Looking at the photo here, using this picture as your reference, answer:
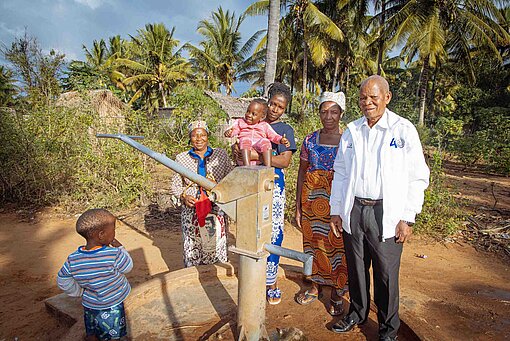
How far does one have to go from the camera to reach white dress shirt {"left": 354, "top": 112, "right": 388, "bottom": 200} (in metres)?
1.84

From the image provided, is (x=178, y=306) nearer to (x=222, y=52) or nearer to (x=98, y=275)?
(x=98, y=275)

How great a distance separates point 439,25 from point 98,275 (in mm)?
17590

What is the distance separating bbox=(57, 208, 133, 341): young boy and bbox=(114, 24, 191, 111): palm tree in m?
20.3

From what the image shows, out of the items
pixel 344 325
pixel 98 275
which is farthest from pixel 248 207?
pixel 344 325

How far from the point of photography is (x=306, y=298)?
2.37 m

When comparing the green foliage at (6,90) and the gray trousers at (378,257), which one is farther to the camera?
the green foliage at (6,90)

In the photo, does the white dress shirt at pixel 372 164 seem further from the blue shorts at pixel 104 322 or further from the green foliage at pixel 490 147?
the green foliage at pixel 490 147

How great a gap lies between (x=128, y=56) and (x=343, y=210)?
25275 millimetres

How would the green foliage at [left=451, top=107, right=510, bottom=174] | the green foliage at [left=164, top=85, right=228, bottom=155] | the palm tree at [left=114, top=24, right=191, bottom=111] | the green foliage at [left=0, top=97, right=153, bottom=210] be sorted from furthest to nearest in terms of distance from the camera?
the palm tree at [left=114, top=24, right=191, bottom=111] < the green foliage at [left=451, top=107, right=510, bottom=174] < the green foliage at [left=164, top=85, right=228, bottom=155] < the green foliage at [left=0, top=97, right=153, bottom=210]

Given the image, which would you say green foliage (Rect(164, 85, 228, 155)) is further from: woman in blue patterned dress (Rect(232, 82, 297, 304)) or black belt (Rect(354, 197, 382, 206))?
black belt (Rect(354, 197, 382, 206))

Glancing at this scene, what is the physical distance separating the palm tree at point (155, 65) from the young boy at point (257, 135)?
1991 centimetres

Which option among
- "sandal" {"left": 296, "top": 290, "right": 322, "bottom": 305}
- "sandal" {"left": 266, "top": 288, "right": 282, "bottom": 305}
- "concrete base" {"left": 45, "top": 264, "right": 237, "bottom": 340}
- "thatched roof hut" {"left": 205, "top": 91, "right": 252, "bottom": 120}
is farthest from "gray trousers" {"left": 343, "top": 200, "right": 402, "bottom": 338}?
"thatched roof hut" {"left": 205, "top": 91, "right": 252, "bottom": 120}

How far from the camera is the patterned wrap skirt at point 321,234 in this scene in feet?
7.65

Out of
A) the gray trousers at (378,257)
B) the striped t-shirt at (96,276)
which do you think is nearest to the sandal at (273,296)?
the gray trousers at (378,257)
